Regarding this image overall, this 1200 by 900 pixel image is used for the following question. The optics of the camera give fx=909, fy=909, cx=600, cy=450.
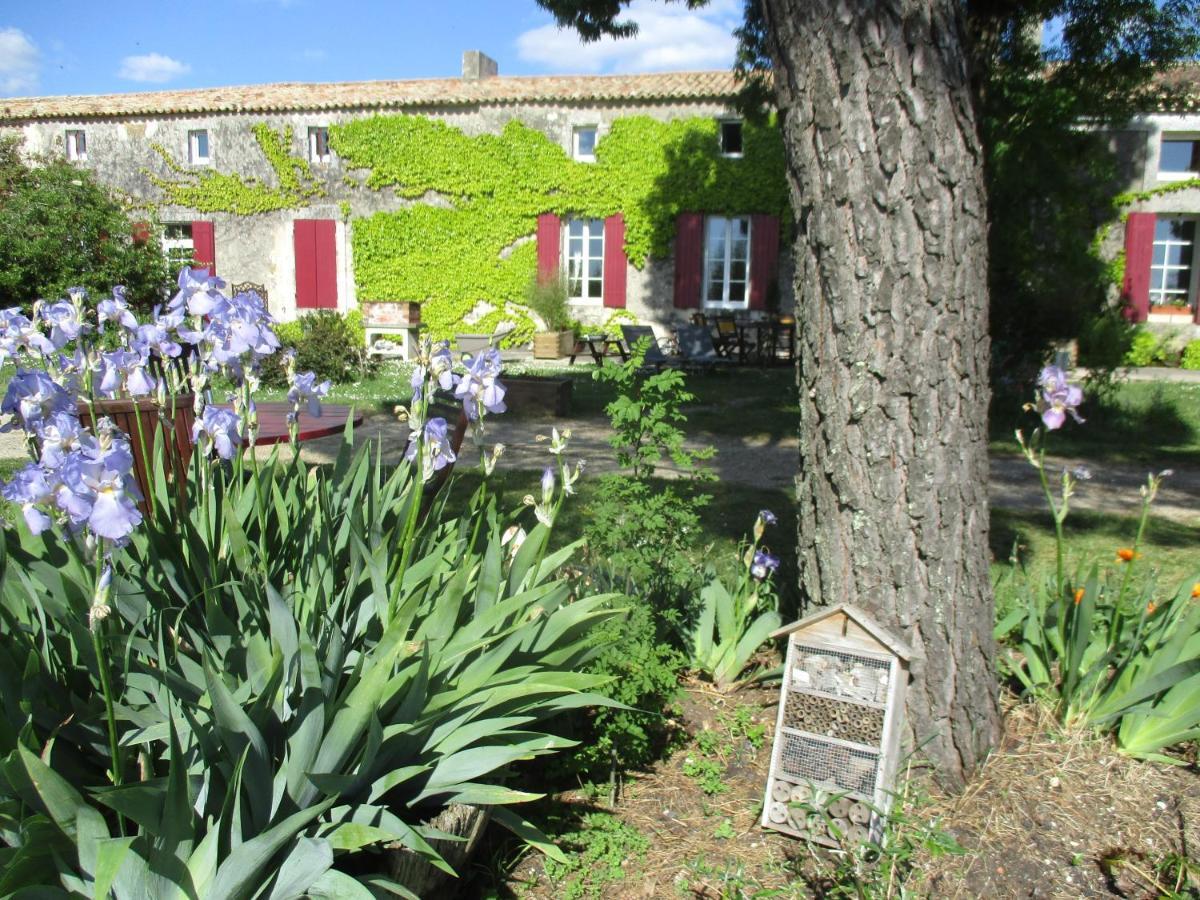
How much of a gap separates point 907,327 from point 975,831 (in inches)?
48.1

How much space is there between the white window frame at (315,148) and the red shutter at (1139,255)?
14502mm

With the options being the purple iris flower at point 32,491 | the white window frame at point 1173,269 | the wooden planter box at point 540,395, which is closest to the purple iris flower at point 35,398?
the purple iris flower at point 32,491

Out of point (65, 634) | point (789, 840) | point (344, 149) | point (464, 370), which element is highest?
point (344, 149)

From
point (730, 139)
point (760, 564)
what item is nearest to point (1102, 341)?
point (730, 139)

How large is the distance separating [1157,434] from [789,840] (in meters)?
7.74

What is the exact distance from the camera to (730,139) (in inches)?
640

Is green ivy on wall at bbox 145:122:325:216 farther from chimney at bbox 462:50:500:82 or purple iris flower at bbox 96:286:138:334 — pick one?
purple iris flower at bbox 96:286:138:334

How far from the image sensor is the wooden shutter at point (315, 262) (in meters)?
17.8

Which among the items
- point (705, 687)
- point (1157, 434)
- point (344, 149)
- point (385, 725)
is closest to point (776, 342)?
point (1157, 434)

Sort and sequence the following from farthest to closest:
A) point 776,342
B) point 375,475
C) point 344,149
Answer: point 344,149 < point 776,342 < point 375,475

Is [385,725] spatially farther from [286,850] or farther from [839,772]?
[839,772]

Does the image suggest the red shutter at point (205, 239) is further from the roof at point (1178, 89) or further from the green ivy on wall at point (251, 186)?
the roof at point (1178, 89)

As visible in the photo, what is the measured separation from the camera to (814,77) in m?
2.35

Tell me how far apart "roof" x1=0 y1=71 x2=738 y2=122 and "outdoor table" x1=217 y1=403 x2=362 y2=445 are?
12.8 m
